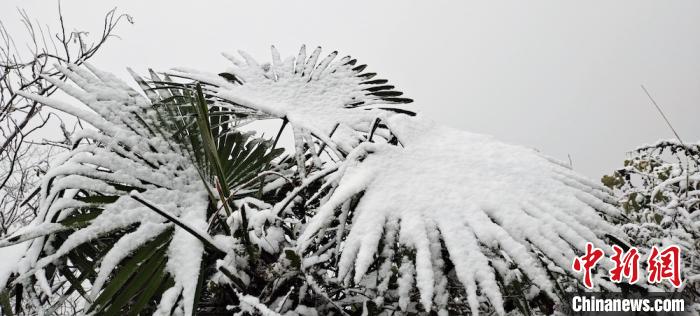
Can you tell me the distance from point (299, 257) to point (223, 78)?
881 mm

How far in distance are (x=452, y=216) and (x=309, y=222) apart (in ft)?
1.03

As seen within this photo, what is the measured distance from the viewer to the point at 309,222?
811 millimetres

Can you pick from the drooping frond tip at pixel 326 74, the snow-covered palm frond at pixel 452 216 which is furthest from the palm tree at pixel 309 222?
the drooping frond tip at pixel 326 74

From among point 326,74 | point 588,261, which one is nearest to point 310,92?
point 326,74

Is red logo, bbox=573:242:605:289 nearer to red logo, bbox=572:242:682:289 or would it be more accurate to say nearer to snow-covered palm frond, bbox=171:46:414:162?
red logo, bbox=572:242:682:289

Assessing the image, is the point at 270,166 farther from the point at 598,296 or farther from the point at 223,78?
the point at 598,296

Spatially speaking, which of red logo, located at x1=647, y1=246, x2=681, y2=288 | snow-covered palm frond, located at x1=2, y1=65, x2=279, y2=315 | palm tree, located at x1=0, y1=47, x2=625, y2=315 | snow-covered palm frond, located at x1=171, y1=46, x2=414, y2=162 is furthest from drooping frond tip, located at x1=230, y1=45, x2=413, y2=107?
red logo, located at x1=647, y1=246, x2=681, y2=288

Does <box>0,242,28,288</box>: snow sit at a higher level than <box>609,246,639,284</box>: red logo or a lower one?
lower

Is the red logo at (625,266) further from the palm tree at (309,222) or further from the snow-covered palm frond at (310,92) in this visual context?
the snow-covered palm frond at (310,92)

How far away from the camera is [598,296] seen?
3.12 feet

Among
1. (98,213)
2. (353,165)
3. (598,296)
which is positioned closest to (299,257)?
(353,165)

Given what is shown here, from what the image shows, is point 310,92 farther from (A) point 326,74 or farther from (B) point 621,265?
(B) point 621,265

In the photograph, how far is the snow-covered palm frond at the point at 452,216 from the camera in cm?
54

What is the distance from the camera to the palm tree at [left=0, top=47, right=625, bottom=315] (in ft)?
1.88
